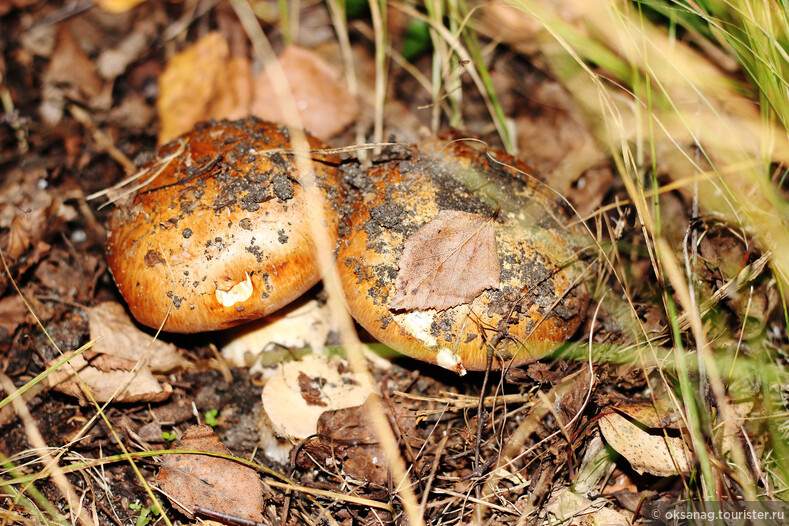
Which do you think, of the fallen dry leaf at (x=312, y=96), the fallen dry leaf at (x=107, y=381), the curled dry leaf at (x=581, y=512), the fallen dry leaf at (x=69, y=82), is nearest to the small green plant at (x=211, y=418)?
the fallen dry leaf at (x=107, y=381)

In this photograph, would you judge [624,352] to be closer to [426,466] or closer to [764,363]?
[764,363]

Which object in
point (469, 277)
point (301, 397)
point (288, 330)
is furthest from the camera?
point (288, 330)


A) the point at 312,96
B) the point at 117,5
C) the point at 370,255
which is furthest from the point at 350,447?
the point at 117,5

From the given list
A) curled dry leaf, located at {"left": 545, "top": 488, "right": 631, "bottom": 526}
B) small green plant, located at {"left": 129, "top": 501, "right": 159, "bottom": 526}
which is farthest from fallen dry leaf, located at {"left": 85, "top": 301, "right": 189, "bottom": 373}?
curled dry leaf, located at {"left": 545, "top": 488, "right": 631, "bottom": 526}

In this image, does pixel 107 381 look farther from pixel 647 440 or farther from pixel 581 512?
pixel 647 440

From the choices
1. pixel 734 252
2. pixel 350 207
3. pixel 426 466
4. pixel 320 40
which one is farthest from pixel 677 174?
pixel 320 40

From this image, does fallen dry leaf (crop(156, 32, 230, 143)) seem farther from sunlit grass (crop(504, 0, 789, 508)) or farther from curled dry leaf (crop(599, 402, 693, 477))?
curled dry leaf (crop(599, 402, 693, 477))
